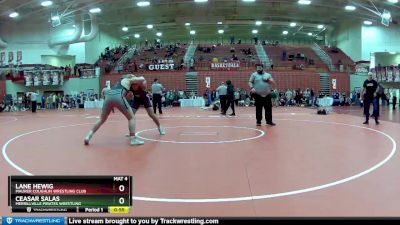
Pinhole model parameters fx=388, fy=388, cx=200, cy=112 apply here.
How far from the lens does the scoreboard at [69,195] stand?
7.95 ft

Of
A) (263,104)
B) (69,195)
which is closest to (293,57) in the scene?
(263,104)

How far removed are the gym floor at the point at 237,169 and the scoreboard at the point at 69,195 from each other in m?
0.88

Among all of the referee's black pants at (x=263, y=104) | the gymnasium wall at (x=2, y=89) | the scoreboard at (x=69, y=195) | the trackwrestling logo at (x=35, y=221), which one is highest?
the gymnasium wall at (x=2, y=89)

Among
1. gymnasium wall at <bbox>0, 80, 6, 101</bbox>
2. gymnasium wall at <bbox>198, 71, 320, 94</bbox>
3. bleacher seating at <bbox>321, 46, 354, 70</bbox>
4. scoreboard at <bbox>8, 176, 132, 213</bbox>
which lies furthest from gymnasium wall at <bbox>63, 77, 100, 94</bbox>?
scoreboard at <bbox>8, 176, 132, 213</bbox>

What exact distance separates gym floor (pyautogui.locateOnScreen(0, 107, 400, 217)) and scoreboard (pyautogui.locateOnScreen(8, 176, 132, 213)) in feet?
2.90

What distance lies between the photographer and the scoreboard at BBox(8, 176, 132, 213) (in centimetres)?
242

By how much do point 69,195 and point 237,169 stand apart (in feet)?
9.61

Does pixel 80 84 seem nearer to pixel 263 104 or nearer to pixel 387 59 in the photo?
pixel 263 104

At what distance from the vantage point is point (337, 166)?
204 inches

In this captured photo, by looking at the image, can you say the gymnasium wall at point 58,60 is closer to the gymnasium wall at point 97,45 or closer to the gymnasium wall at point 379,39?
the gymnasium wall at point 97,45

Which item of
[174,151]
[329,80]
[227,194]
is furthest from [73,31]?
[227,194]

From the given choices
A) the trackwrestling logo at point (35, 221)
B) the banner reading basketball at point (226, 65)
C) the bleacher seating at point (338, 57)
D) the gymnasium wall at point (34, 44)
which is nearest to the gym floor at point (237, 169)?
the trackwrestling logo at point (35, 221)

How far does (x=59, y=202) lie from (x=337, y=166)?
3870 mm

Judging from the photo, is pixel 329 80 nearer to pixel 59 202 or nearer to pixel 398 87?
pixel 398 87
